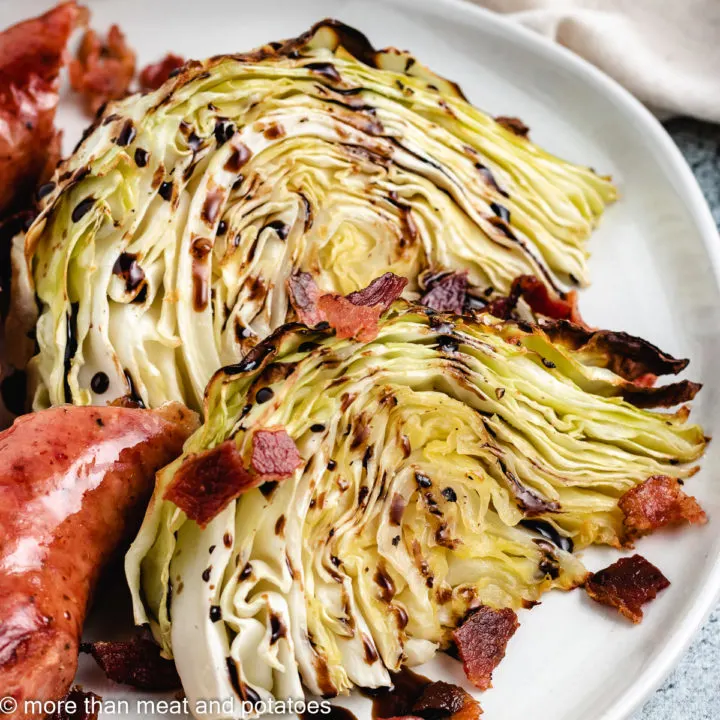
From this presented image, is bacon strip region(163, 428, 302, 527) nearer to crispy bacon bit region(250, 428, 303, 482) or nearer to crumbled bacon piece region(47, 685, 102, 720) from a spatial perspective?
crispy bacon bit region(250, 428, 303, 482)

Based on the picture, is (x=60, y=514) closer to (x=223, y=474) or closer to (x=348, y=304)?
(x=223, y=474)

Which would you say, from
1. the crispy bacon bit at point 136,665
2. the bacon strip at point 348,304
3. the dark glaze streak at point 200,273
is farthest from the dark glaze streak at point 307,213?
the crispy bacon bit at point 136,665

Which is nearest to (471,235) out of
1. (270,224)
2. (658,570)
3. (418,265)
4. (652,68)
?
(418,265)

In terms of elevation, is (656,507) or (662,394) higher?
(662,394)

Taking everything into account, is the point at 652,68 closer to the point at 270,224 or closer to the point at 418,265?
the point at 418,265

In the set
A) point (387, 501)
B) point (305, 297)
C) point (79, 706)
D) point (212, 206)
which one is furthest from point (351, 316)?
point (79, 706)

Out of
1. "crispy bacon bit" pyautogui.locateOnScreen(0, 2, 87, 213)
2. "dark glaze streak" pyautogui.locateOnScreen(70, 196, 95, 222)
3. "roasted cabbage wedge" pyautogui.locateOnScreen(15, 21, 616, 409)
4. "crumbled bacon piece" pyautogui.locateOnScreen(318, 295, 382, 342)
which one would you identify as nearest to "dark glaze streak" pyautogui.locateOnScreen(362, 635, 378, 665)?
"crumbled bacon piece" pyautogui.locateOnScreen(318, 295, 382, 342)
